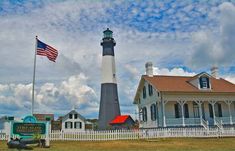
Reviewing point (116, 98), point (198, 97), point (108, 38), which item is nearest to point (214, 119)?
point (198, 97)

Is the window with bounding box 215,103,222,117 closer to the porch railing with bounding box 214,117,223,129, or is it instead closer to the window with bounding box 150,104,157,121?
the porch railing with bounding box 214,117,223,129

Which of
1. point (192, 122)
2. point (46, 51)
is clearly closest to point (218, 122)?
point (192, 122)

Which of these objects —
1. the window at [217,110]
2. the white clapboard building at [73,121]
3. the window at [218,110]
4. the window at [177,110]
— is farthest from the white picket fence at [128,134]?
the white clapboard building at [73,121]

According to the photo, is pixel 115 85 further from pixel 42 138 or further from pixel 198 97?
pixel 42 138

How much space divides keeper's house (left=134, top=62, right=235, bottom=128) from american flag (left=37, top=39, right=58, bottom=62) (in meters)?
11.5

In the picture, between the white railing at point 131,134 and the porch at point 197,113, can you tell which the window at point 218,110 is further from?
the white railing at point 131,134

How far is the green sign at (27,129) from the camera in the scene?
54.2 feet

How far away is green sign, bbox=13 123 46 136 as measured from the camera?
1652 centimetres

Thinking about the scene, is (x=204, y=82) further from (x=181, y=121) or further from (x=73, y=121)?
(x=73, y=121)

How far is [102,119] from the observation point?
119 feet

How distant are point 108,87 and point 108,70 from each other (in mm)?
2243

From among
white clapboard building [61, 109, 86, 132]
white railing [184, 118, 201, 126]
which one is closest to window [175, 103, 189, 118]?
white railing [184, 118, 201, 126]

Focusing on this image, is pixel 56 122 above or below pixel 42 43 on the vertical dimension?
below

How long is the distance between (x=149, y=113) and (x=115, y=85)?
736 centimetres
